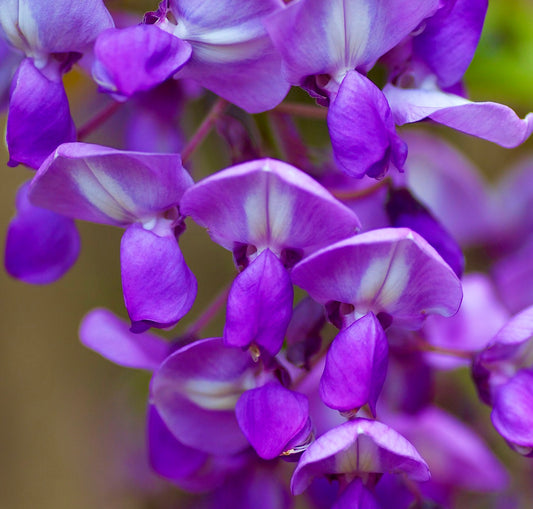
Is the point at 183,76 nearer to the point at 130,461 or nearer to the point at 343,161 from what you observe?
the point at 343,161

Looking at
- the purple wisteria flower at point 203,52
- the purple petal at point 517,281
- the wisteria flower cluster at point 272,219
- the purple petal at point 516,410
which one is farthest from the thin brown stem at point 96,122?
the purple petal at point 517,281

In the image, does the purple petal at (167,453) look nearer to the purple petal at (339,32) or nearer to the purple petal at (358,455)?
the purple petal at (358,455)

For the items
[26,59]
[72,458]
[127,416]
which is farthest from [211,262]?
[26,59]

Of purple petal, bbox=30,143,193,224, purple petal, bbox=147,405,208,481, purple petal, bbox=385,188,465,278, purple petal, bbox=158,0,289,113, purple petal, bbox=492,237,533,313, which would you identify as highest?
purple petal, bbox=158,0,289,113

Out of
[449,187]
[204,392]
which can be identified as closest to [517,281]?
[449,187]

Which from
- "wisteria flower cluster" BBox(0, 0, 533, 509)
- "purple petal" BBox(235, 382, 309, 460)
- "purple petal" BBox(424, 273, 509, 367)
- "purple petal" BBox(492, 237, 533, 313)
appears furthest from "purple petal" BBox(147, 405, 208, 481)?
"purple petal" BBox(492, 237, 533, 313)

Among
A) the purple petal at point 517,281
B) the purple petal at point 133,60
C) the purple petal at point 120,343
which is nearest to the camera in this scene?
the purple petal at point 133,60

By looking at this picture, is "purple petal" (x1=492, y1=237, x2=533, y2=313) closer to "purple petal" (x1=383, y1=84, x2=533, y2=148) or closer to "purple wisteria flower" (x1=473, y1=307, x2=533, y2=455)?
"purple wisteria flower" (x1=473, y1=307, x2=533, y2=455)
